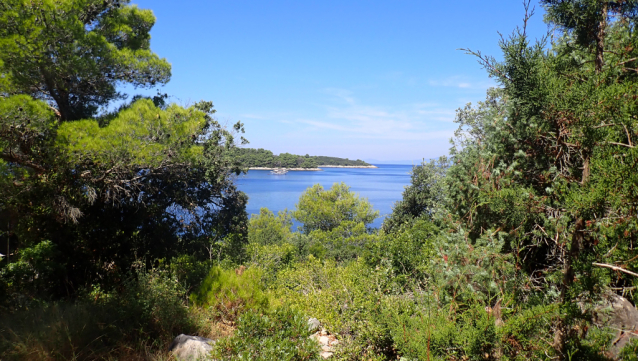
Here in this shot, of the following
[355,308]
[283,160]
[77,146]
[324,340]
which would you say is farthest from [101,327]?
[283,160]

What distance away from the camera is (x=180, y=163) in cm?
785

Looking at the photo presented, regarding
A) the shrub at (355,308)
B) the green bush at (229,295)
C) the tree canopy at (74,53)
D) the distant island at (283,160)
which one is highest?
the tree canopy at (74,53)

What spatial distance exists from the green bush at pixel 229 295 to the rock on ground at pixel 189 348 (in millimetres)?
1051

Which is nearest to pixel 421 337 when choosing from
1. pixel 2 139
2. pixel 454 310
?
pixel 454 310

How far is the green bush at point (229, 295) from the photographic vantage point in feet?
15.8

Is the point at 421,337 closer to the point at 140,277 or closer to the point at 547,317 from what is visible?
the point at 547,317

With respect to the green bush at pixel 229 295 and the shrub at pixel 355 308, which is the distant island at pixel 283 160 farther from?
the shrub at pixel 355 308

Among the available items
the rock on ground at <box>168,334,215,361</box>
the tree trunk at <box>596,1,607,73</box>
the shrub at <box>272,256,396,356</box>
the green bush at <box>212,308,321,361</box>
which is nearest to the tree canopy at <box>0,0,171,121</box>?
the rock on ground at <box>168,334,215,361</box>

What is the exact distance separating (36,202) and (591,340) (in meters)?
7.40

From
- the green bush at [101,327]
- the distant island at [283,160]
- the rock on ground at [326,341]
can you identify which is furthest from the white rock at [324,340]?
the distant island at [283,160]

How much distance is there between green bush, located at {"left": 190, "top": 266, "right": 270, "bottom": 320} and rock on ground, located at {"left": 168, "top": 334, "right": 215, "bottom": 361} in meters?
1.05

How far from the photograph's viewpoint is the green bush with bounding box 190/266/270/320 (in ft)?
15.8

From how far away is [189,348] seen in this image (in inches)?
137

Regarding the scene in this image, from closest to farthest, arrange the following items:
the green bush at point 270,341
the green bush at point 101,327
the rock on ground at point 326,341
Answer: the green bush at point 270,341
the green bush at point 101,327
the rock on ground at point 326,341
